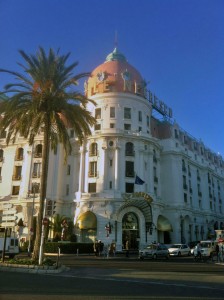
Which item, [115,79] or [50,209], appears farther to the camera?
[115,79]

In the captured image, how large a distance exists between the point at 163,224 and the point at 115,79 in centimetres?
2596

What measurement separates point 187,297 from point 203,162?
212ft

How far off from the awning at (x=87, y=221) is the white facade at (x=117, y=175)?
Answer: 10 cm

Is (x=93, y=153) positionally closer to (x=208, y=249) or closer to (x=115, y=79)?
(x=115, y=79)

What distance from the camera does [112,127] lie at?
5278cm

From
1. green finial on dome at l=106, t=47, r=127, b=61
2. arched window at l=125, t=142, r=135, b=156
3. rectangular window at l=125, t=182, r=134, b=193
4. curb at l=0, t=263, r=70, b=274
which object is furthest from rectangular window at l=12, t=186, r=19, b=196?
curb at l=0, t=263, r=70, b=274

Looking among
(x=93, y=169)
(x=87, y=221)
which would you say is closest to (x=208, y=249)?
(x=87, y=221)

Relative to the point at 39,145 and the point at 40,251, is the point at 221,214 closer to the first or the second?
the point at 39,145

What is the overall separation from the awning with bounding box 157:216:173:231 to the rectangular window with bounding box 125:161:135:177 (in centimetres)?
888

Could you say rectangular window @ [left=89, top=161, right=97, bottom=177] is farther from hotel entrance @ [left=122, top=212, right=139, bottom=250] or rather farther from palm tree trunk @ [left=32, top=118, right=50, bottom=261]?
palm tree trunk @ [left=32, top=118, right=50, bottom=261]

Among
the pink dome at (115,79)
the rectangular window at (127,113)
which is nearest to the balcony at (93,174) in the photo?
the rectangular window at (127,113)

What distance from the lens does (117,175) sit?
163ft

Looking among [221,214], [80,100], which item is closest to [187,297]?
[80,100]

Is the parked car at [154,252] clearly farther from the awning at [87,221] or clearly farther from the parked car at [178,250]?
the awning at [87,221]
